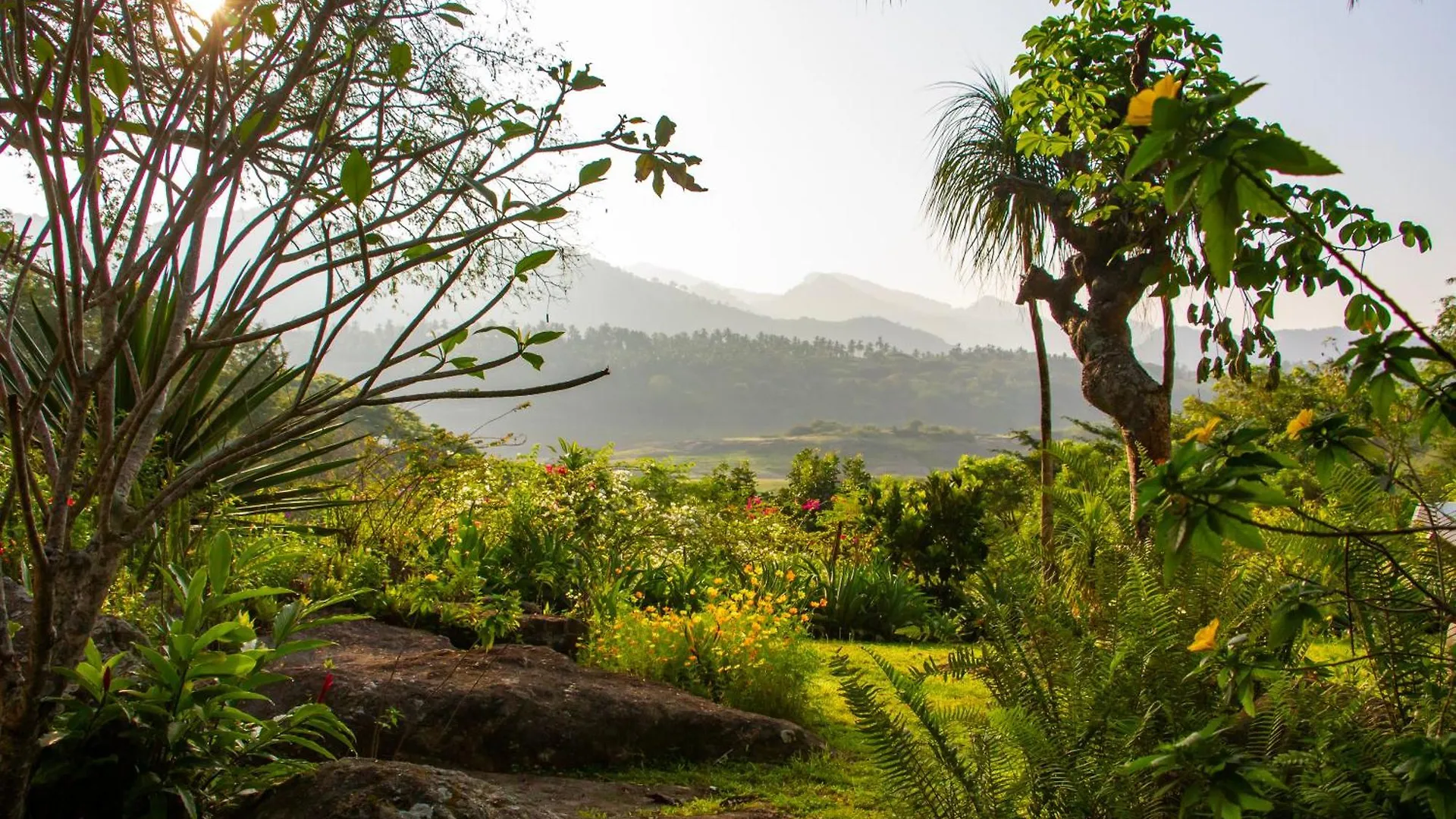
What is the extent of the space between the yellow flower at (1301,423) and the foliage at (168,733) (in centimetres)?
187

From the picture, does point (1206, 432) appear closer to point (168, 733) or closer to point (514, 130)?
point (514, 130)

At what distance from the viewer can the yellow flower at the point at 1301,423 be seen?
48.8 inches

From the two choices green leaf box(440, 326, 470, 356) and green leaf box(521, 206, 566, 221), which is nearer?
green leaf box(521, 206, 566, 221)

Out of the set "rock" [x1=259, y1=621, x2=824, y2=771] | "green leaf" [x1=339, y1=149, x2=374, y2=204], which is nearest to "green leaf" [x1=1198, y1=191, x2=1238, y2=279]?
"green leaf" [x1=339, y1=149, x2=374, y2=204]

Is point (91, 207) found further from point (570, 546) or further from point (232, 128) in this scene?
point (570, 546)

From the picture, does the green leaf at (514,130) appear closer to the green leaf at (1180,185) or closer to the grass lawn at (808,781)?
the green leaf at (1180,185)

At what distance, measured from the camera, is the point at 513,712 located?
3.24 metres

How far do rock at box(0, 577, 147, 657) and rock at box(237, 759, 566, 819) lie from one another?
74 centimetres

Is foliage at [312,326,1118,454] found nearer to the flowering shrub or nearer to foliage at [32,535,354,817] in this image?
the flowering shrub

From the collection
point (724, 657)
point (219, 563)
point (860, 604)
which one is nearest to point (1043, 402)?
point (860, 604)

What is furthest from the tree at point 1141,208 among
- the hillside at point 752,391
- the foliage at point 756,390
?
the foliage at point 756,390

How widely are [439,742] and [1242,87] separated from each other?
302 cm

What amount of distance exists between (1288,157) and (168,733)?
2.03m

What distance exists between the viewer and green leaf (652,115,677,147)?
1.71m
